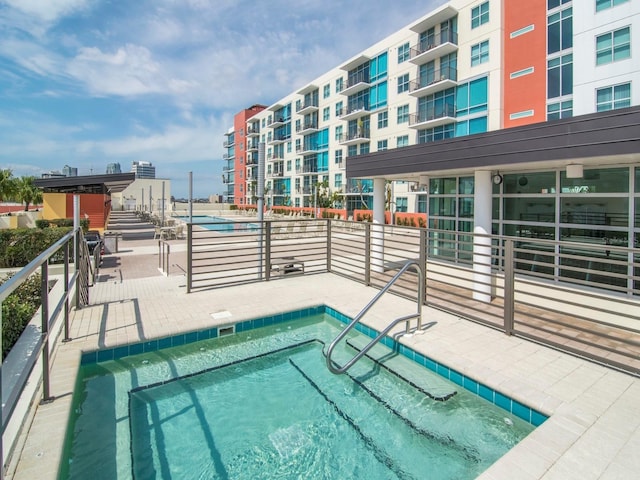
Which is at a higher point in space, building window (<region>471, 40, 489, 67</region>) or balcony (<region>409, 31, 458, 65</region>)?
balcony (<region>409, 31, 458, 65</region>)

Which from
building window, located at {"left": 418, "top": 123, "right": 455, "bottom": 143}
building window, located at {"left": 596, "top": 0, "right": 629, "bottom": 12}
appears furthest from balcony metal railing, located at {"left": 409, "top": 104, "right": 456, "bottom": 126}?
building window, located at {"left": 596, "top": 0, "right": 629, "bottom": 12}

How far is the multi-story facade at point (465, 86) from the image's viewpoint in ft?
46.8

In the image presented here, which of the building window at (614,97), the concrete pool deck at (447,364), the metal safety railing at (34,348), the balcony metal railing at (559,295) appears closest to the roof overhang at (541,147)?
the balcony metal railing at (559,295)

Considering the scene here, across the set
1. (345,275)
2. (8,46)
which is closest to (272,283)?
(345,275)

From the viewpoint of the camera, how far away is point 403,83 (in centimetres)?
3225

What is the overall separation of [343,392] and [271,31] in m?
14.1

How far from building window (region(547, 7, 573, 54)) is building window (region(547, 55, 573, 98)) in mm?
671

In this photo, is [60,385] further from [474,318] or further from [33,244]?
[33,244]

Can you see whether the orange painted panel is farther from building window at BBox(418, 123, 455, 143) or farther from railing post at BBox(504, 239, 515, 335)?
railing post at BBox(504, 239, 515, 335)

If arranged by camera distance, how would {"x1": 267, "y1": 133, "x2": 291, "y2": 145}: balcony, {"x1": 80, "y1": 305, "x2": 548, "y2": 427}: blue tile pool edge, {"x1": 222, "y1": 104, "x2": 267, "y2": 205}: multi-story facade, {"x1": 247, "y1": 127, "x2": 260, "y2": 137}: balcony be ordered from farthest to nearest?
{"x1": 222, "y1": 104, "x2": 267, "y2": 205}: multi-story facade
{"x1": 247, "y1": 127, "x2": 260, "y2": 137}: balcony
{"x1": 267, "y1": 133, "x2": 291, "y2": 145}: balcony
{"x1": 80, "y1": 305, "x2": 548, "y2": 427}: blue tile pool edge

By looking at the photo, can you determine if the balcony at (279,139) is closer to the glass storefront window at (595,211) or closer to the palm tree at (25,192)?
the palm tree at (25,192)

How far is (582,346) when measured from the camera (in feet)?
16.0

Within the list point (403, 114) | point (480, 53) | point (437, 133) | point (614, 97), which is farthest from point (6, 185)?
point (614, 97)

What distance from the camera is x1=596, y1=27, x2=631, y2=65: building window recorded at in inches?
730
